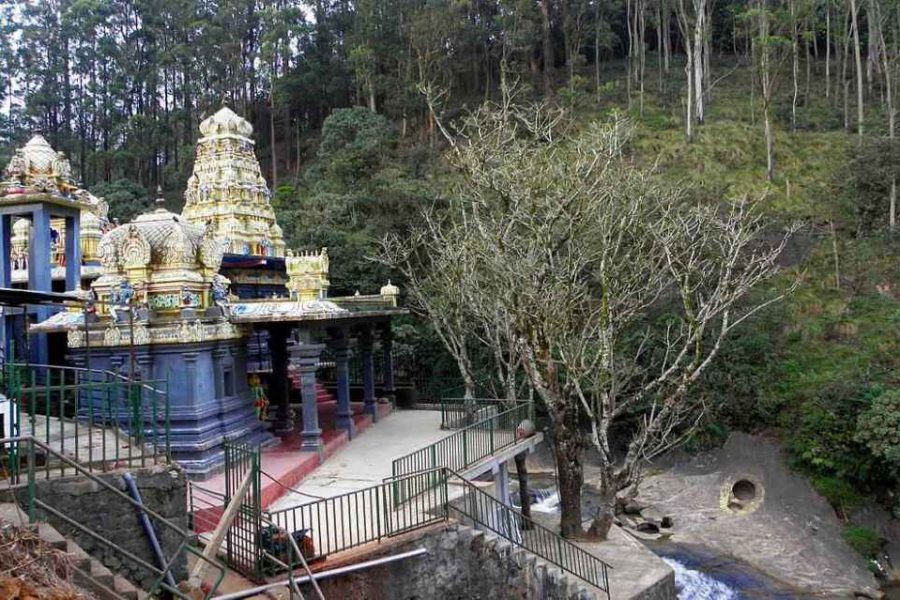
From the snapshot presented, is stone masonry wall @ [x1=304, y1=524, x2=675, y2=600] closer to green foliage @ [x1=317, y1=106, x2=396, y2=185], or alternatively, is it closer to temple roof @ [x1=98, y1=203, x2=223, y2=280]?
temple roof @ [x1=98, y1=203, x2=223, y2=280]

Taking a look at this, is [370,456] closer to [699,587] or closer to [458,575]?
[458,575]

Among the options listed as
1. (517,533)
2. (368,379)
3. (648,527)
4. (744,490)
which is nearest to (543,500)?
(648,527)

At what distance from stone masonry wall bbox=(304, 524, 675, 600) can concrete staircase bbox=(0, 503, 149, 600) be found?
9.05ft

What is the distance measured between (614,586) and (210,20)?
49500 millimetres

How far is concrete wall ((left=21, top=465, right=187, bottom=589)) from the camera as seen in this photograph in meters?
7.42

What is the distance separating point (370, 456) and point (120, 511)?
8.45 metres

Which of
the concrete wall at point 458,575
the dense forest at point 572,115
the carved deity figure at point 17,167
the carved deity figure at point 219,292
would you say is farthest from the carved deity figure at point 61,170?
the concrete wall at point 458,575

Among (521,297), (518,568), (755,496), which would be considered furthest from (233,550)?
(755,496)

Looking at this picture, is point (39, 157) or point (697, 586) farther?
point (39, 157)

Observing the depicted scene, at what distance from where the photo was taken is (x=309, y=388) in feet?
50.4

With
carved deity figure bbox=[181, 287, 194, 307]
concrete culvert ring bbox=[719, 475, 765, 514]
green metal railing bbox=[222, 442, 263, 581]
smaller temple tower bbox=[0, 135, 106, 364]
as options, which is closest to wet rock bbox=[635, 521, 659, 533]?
concrete culvert ring bbox=[719, 475, 765, 514]

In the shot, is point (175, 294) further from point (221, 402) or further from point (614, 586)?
point (614, 586)

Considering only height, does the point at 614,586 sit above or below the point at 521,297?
below

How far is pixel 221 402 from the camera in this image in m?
14.7
